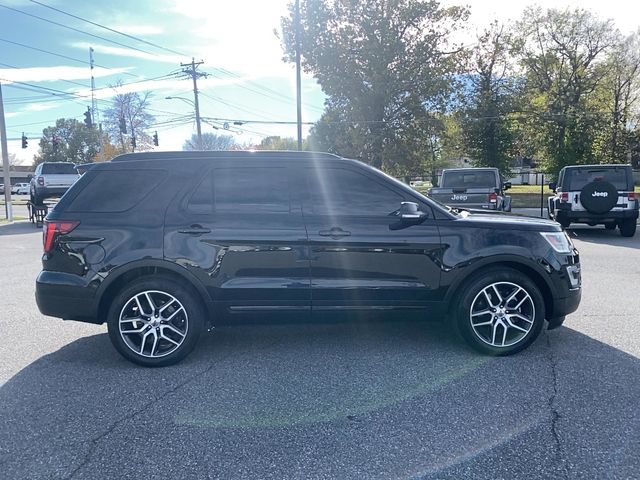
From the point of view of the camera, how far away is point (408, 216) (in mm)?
4078

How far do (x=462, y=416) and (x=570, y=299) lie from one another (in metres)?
1.80

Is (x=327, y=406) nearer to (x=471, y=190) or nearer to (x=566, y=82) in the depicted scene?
(x=471, y=190)

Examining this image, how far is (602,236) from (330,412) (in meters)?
Result: 12.8

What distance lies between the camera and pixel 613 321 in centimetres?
526

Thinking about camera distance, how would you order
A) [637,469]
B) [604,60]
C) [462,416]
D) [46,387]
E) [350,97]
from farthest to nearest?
[604,60]
[350,97]
[46,387]
[462,416]
[637,469]

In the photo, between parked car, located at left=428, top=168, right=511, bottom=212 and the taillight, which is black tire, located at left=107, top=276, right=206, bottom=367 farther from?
parked car, located at left=428, top=168, right=511, bottom=212

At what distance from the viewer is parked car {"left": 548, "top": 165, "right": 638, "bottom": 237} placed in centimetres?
1212

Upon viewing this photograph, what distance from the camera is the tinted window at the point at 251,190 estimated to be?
422 centimetres

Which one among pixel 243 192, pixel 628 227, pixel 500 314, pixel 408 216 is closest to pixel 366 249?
pixel 408 216

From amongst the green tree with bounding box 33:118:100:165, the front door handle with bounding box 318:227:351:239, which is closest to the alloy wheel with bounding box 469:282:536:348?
the front door handle with bounding box 318:227:351:239

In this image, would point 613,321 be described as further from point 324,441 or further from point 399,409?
point 324,441

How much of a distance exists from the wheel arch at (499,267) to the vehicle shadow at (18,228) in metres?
16.4

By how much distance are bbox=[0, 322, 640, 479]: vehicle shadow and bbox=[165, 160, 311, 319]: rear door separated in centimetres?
58

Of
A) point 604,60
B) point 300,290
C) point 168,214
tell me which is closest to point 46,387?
point 168,214
